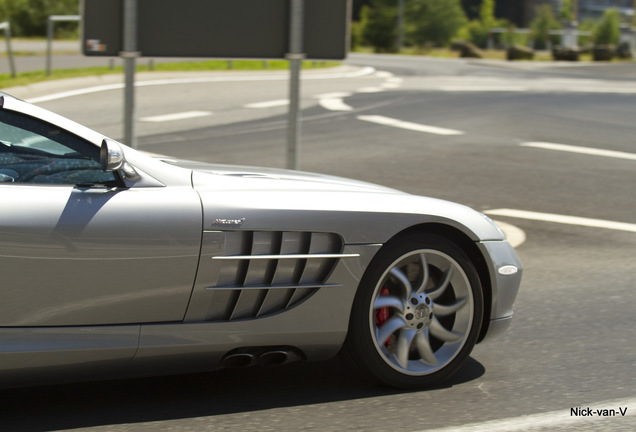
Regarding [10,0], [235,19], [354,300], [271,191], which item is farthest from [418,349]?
[10,0]

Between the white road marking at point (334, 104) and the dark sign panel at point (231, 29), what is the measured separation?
33.3 ft

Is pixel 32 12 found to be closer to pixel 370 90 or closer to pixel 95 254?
pixel 370 90

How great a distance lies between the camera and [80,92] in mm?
18594

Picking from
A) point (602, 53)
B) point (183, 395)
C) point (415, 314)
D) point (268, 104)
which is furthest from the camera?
point (602, 53)

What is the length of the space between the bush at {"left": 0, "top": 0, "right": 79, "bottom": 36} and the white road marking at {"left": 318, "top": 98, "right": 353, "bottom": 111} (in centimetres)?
2758

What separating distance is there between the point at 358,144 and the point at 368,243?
9.24m

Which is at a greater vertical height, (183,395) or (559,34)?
(559,34)

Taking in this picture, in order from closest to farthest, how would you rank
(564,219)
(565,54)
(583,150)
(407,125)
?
(564,219) → (583,150) → (407,125) → (565,54)

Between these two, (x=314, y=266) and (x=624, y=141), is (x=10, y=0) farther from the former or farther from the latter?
(x=314, y=266)

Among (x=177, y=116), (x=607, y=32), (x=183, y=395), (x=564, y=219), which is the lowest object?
(x=183, y=395)

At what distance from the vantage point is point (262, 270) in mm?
4020

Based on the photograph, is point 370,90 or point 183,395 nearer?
point 183,395

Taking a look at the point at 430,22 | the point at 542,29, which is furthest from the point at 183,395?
the point at 430,22

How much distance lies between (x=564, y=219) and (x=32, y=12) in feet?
127
